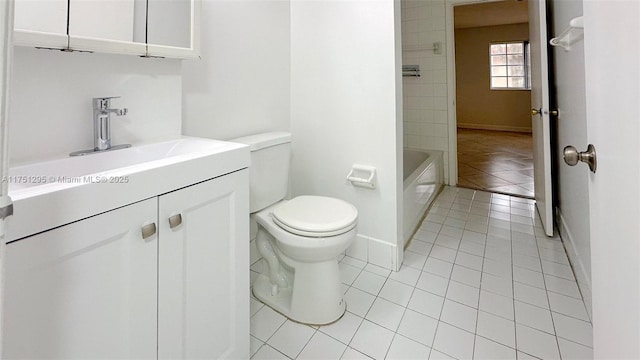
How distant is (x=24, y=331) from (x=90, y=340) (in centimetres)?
14

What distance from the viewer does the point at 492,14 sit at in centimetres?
601

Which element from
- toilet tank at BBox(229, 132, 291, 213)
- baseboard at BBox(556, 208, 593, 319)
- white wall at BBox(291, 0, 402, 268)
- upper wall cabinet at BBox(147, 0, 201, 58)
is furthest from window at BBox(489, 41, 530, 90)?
upper wall cabinet at BBox(147, 0, 201, 58)

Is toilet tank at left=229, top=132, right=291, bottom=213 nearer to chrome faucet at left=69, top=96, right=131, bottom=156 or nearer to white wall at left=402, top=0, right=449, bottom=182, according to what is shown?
chrome faucet at left=69, top=96, right=131, bottom=156

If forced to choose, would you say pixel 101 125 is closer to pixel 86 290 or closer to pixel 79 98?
pixel 79 98

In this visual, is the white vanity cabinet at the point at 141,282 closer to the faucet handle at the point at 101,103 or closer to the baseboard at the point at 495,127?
the faucet handle at the point at 101,103

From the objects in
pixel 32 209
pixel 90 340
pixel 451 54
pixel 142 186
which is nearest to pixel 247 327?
pixel 90 340

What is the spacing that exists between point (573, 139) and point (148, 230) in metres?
2.13

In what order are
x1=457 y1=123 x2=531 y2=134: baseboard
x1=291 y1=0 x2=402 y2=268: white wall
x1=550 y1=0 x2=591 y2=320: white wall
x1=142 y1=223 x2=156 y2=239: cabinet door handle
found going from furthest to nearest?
x1=457 y1=123 x2=531 y2=134: baseboard, x1=291 y1=0 x2=402 y2=268: white wall, x1=550 y1=0 x2=591 y2=320: white wall, x1=142 y1=223 x2=156 y2=239: cabinet door handle

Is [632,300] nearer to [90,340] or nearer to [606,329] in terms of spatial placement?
[606,329]

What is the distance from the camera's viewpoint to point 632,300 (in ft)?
1.73

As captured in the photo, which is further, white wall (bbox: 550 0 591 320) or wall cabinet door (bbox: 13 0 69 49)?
white wall (bbox: 550 0 591 320)

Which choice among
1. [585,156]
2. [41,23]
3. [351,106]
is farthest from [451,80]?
[41,23]

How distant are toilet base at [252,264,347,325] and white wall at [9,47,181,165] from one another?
3.01ft

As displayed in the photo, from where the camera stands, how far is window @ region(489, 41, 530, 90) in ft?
23.8
